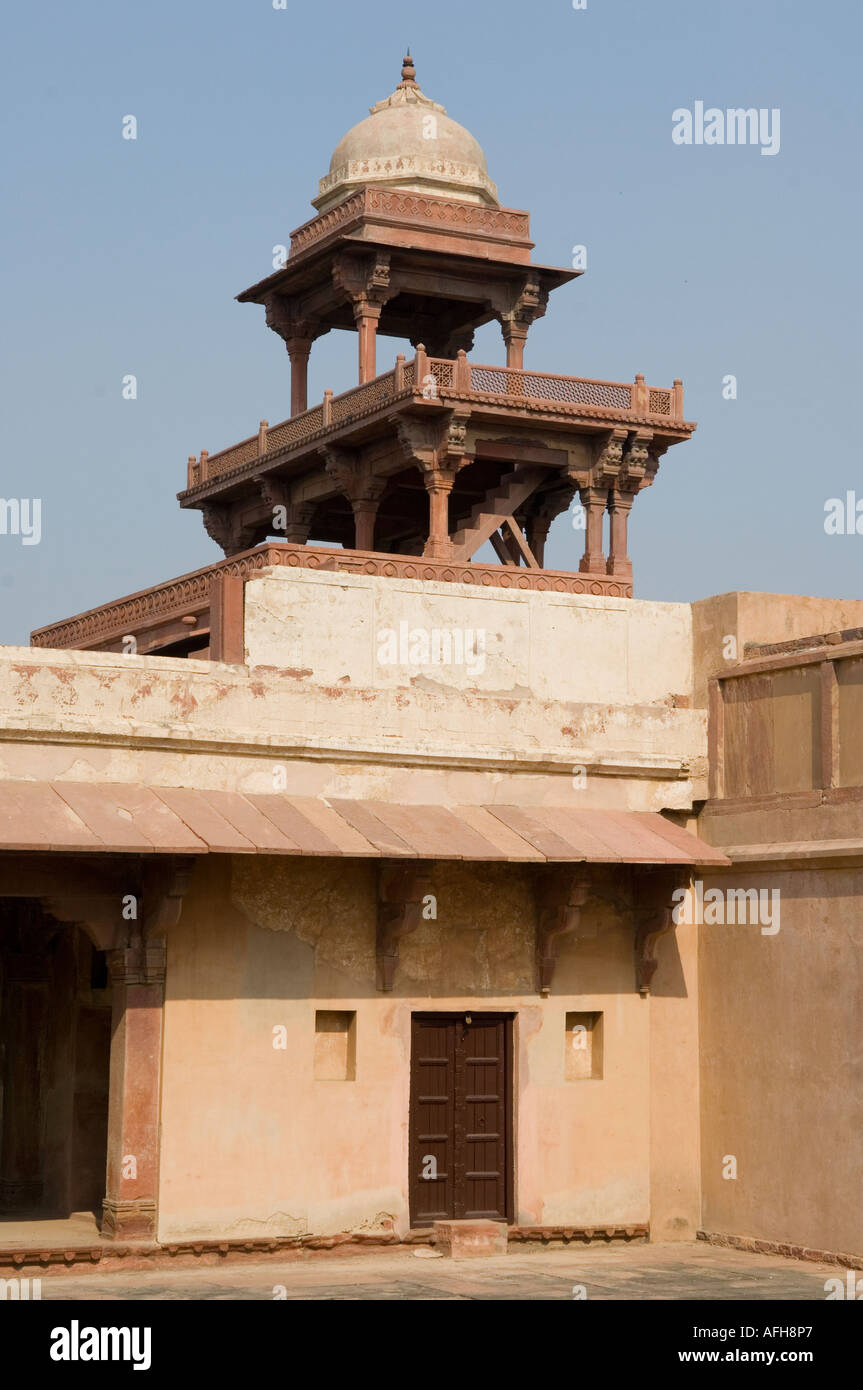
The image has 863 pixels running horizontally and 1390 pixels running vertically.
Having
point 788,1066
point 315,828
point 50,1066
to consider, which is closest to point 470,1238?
point 788,1066

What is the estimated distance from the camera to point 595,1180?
15.1m

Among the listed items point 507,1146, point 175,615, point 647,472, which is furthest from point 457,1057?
point 647,472

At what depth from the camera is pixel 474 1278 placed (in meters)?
12.9

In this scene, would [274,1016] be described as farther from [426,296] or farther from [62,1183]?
[426,296]

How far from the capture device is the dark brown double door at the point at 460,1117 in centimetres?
1469

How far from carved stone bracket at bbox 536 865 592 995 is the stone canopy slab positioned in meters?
0.39

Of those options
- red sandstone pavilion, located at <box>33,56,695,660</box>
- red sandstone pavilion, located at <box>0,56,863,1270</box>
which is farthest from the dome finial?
red sandstone pavilion, located at <box>0,56,863,1270</box>

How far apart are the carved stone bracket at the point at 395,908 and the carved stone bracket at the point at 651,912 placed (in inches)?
76.9

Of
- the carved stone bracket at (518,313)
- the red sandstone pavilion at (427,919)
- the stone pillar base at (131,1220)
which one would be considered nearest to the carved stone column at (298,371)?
the carved stone bracket at (518,313)

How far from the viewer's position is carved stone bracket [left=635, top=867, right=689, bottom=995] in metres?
15.4

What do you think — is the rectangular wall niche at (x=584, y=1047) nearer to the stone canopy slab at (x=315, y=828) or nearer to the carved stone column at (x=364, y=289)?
the stone canopy slab at (x=315, y=828)

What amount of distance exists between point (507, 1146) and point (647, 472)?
9619mm

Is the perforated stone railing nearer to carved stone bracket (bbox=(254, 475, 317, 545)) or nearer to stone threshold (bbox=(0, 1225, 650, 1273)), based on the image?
carved stone bracket (bbox=(254, 475, 317, 545))

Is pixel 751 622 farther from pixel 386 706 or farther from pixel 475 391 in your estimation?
pixel 475 391
